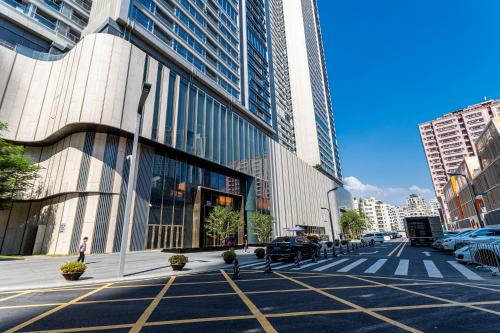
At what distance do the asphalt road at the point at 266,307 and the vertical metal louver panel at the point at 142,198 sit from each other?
48.4 ft

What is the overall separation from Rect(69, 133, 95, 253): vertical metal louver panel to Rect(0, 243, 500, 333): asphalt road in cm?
1402

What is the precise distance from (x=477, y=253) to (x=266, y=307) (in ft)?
44.0

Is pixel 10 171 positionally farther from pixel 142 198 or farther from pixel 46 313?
pixel 46 313

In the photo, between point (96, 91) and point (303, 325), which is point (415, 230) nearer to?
point (303, 325)

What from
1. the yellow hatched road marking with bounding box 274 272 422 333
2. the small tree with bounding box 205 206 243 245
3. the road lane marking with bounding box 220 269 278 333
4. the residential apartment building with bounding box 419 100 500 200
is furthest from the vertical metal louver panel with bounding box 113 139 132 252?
the residential apartment building with bounding box 419 100 500 200

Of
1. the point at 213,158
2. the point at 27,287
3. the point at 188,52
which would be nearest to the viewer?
the point at 27,287

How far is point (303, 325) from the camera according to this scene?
4.44 metres

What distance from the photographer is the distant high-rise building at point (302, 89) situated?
83.9 metres

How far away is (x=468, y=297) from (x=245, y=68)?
5094 cm

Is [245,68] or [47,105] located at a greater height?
[245,68]

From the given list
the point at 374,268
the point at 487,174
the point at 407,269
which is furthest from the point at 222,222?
the point at 487,174

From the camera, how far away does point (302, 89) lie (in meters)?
92.2

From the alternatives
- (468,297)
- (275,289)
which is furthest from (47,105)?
(468,297)

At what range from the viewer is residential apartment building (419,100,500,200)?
8731 centimetres
